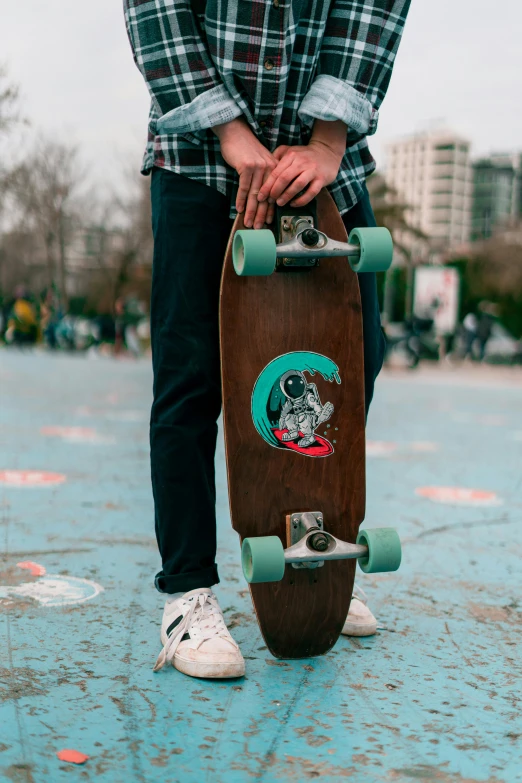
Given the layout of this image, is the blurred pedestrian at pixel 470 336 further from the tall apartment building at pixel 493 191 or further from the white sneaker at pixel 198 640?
the tall apartment building at pixel 493 191

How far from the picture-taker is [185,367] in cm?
177

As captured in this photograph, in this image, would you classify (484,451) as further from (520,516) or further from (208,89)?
(208,89)

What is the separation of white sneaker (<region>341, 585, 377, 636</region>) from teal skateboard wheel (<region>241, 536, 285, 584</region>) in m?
0.40

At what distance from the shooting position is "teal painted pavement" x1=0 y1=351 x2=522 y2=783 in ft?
4.36

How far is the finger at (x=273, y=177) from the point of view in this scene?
1669mm

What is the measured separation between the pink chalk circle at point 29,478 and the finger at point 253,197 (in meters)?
2.09

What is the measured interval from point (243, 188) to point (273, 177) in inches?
2.5

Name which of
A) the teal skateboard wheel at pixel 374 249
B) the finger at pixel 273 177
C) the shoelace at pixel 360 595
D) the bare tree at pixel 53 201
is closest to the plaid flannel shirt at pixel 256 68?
the finger at pixel 273 177

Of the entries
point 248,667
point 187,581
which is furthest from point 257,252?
point 248,667

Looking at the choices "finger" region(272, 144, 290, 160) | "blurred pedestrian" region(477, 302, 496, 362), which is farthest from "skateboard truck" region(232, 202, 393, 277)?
"blurred pedestrian" region(477, 302, 496, 362)

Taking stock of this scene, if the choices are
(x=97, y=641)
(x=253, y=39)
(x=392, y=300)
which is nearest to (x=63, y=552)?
(x=97, y=641)

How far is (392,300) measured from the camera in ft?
138

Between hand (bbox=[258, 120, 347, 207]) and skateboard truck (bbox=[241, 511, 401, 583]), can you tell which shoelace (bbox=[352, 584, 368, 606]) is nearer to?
skateboard truck (bbox=[241, 511, 401, 583])

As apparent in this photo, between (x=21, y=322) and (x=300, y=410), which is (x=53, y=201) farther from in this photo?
(x=300, y=410)
